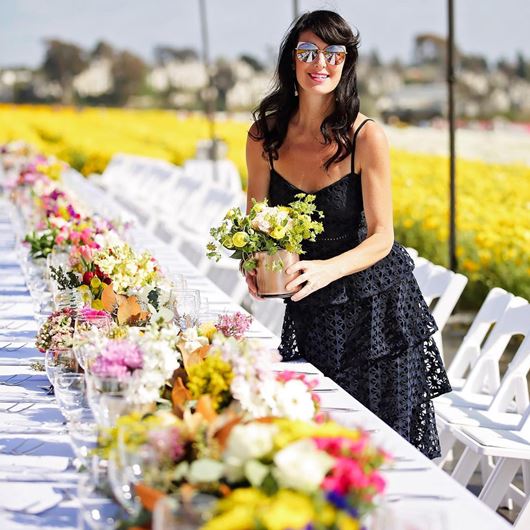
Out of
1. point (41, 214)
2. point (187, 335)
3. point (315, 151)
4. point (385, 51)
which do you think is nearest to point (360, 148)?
point (315, 151)

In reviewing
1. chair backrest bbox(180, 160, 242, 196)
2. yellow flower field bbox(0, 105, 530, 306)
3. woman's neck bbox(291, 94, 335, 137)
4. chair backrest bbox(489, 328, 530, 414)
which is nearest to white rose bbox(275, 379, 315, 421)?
woman's neck bbox(291, 94, 335, 137)

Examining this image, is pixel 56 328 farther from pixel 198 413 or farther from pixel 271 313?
pixel 271 313

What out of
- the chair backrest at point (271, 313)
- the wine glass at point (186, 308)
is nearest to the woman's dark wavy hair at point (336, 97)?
the wine glass at point (186, 308)

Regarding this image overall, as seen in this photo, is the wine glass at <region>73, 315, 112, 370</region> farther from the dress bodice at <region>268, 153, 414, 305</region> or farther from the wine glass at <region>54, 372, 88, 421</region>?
the dress bodice at <region>268, 153, 414, 305</region>

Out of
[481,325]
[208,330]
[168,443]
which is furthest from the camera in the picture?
[481,325]

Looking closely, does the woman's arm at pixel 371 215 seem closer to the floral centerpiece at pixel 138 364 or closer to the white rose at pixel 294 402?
the floral centerpiece at pixel 138 364

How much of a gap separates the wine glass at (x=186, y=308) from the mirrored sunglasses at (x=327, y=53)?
2.63ft

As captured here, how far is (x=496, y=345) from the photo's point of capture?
434 cm

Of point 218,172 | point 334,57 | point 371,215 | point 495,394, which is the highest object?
point 334,57

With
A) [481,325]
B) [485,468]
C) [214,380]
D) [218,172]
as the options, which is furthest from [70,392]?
[218,172]

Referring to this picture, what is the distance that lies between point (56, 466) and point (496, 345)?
2.34 metres

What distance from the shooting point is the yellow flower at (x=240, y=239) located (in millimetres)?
3111

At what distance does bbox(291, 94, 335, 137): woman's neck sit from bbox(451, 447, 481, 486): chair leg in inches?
53.6

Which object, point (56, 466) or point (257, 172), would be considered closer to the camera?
point (56, 466)
